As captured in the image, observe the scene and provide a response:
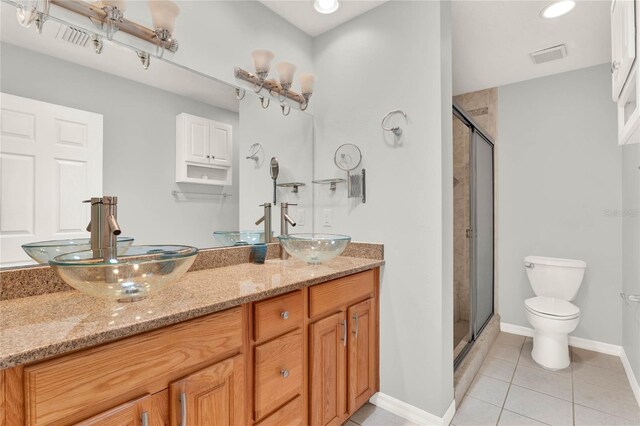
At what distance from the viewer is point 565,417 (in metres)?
1.77

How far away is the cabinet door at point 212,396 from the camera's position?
35.3 inches

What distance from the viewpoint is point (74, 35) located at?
1.18m

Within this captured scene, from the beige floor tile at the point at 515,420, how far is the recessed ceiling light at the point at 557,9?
2.47 meters

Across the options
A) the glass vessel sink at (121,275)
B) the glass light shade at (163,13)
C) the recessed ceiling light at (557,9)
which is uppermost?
the recessed ceiling light at (557,9)

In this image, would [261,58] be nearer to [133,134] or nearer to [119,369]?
[133,134]

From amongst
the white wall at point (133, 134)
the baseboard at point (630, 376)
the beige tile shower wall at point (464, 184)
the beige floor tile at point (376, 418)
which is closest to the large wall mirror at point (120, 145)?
the white wall at point (133, 134)

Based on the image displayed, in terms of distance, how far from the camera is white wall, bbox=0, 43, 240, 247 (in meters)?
1.09

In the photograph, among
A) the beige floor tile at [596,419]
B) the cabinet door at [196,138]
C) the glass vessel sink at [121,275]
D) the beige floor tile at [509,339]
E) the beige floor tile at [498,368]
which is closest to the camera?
the glass vessel sink at [121,275]

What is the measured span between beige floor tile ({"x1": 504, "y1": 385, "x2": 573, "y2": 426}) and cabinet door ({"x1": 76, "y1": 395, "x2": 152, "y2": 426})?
6.56 feet

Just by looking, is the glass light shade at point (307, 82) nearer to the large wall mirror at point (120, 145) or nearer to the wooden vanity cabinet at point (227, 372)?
the large wall mirror at point (120, 145)

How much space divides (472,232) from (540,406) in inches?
48.1

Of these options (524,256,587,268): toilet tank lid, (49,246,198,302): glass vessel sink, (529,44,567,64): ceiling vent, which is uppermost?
(529,44,567,64): ceiling vent

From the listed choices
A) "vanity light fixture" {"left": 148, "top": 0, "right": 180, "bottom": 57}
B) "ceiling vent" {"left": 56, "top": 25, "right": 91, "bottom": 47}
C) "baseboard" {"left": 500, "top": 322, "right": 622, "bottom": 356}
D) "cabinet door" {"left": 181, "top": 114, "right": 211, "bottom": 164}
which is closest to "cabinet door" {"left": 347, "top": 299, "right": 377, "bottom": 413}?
"cabinet door" {"left": 181, "top": 114, "right": 211, "bottom": 164}

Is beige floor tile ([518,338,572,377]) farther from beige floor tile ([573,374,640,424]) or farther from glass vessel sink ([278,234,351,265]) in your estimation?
glass vessel sink ([278,234,351,265])
